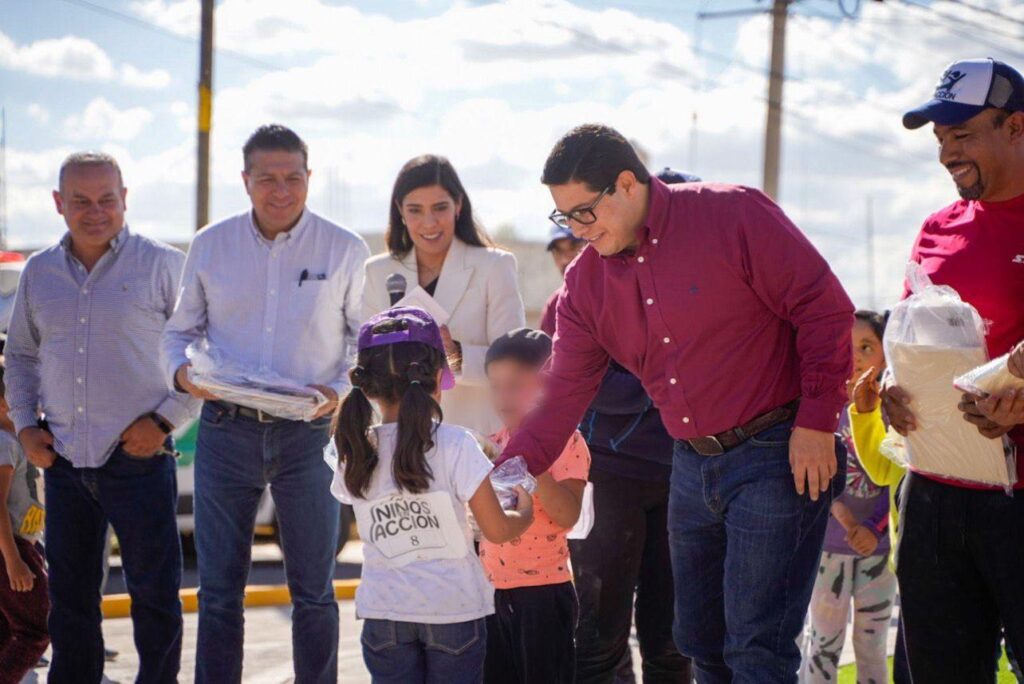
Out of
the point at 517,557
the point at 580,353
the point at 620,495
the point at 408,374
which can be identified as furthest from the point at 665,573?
the point at 408,374

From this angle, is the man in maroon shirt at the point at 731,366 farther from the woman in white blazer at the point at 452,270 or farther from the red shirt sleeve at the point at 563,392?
the woman in white blazer at the point at 452,270

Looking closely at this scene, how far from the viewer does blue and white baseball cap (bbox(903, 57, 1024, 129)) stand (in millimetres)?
4113

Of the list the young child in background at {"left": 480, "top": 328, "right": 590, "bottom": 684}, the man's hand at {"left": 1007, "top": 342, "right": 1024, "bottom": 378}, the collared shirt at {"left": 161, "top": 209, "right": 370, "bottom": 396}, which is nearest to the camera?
the man's hand at {"left": 1007, "top": 342, "right": 1024, "bottom": 378}

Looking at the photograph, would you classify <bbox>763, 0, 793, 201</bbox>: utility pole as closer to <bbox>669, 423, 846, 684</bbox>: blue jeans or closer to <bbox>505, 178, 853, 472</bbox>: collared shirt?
<bbox>505, 178, 853, 472</bbox>: collared shirt

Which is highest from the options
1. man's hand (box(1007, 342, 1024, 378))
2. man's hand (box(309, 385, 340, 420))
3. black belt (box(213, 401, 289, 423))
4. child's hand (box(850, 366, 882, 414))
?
man's hand (box(1007, 342, 1024, 378))

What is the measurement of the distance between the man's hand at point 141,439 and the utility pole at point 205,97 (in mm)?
10916

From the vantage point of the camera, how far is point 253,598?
1054cm

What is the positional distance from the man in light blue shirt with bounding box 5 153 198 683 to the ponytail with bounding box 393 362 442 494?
208 cm

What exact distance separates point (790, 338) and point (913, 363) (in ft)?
1.41

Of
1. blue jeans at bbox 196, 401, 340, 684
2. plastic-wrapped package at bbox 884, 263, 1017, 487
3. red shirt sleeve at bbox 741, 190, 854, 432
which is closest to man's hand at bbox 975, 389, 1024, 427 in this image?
plastic-wrapped package at bbox 884, 263, 1017, 487

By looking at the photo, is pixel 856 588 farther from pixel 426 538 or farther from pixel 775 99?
pixel 775 99

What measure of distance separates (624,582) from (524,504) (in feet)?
3.68

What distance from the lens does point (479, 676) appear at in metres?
4.43

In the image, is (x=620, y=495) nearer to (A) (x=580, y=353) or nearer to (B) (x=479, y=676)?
(A) (x=580, y=353)
